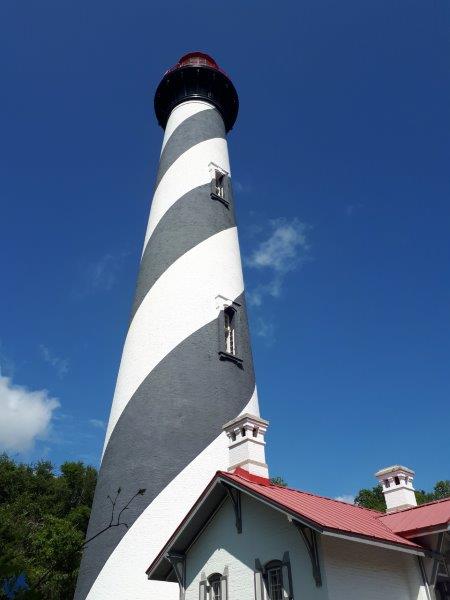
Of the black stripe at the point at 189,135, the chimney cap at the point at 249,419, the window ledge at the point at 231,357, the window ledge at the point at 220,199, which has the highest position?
the black stripe at the point at 189,135

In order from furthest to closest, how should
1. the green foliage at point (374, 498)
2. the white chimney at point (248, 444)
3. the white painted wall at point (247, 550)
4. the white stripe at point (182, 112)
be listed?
the green foliage at point (374, 498)
the white stripe at point (182, 112)
the white chimney at point (248, 444)
the white painted wall at point (247, 550)

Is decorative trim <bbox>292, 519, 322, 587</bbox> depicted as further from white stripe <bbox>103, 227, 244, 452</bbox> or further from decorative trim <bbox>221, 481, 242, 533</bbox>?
white stripe <bbox>103, 227, 244, 452</bbox>

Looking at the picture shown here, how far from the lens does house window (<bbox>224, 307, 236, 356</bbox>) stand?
12.5m

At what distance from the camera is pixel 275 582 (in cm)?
729

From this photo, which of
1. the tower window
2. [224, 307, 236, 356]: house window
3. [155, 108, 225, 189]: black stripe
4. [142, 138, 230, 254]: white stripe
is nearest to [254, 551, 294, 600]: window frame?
[224, 307, 236, 356]: house window

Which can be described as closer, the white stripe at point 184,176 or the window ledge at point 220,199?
the white stripe at point 184,176

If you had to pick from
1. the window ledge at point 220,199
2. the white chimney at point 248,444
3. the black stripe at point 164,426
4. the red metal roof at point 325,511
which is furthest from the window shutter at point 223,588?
the window ledge at point 220,199

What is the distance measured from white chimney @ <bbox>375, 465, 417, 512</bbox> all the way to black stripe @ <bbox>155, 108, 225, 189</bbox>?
10.4 metres

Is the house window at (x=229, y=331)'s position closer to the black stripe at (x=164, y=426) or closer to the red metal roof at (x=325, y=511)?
the black stripe at (x=164, y=426)

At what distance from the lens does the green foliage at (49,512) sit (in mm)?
15773

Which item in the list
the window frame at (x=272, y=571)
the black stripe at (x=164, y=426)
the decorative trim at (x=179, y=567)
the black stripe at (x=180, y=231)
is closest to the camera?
the window frame at (x=272, y=571)

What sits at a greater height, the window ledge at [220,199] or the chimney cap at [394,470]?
the window ledge at [220,199]

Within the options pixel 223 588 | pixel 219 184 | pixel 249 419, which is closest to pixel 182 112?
pixel 219 184

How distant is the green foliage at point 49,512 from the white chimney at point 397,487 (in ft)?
29.1
